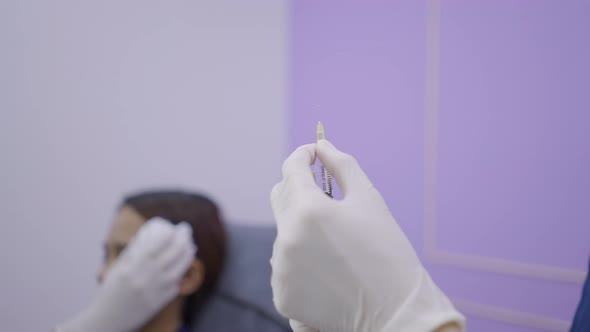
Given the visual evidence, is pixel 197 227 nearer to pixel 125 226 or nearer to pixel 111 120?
pixel 125 226

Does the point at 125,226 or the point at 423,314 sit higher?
the point at 423,314

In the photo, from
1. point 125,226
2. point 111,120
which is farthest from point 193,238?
point 111,120

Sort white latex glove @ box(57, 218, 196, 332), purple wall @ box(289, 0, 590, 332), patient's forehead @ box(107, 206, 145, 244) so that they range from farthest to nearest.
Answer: patient's forehead @ box(107, 206, 145, 244) → white latex glove @ box(57, 218, 196, 332) → purple wall @ box(289, 0, 590, 332)

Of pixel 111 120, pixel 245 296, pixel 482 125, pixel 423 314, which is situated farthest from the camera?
pixel 111 120

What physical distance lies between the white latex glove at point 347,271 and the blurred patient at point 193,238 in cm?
69

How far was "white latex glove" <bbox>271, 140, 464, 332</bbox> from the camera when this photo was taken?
0.39 metres

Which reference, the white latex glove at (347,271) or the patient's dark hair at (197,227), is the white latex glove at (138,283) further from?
the white latex glove at (347,271)

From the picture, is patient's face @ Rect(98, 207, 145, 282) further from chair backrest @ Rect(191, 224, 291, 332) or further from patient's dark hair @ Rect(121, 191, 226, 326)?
chair backrest @ Rect(191, 224, 291, 332)

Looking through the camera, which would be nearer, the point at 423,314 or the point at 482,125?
the point at 423,314

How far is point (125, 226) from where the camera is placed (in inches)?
40.4

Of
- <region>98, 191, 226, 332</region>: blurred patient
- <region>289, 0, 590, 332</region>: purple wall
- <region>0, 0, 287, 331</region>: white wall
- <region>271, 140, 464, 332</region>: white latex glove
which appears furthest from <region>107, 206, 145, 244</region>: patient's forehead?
<region>271, 140, 464, 332</region>: white latex glove

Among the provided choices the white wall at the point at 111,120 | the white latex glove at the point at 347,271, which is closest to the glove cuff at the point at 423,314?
the white latex glove at the point at 347,271

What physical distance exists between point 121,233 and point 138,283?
7.0 inches

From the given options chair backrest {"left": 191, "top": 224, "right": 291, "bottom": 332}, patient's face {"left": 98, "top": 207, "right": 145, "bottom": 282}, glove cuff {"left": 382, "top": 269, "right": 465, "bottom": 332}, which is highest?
glove cuff {"left": 382, "top": 269, "right": 465, "bottom": 332}
